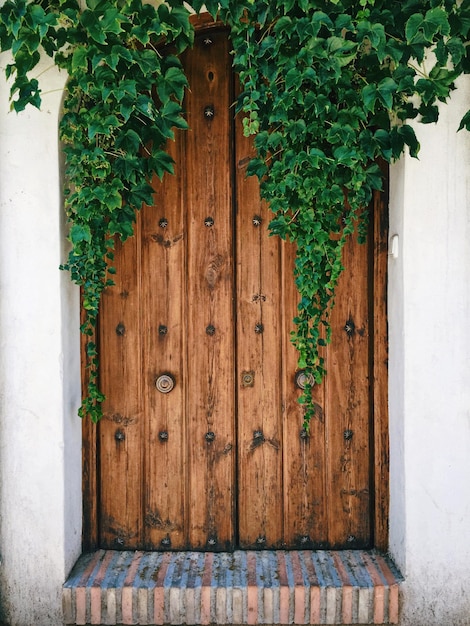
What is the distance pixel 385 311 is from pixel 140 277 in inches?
44.8

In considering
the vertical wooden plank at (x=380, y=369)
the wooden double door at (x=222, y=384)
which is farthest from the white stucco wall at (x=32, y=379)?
the vertical wooden plank at (x=380, y=369)

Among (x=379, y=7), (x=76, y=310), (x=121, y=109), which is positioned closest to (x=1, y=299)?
(x=76, y=310)

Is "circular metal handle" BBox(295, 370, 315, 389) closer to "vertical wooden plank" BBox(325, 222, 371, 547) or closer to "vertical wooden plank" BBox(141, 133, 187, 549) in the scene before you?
"vertical wooden plank" BBox(325, 222, 371, 547)

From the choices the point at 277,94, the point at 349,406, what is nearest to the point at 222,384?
the point at 349,406

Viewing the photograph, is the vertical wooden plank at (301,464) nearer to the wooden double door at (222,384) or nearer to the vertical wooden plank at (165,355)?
the wooden double door at (222,384)

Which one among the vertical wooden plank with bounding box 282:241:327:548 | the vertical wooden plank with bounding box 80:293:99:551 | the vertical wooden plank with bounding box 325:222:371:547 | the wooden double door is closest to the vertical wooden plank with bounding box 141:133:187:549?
the wooden double door

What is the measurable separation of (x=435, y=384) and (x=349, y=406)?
0.41 m

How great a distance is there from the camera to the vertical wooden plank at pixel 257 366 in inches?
99.7

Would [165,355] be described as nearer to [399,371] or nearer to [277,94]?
[399,371]

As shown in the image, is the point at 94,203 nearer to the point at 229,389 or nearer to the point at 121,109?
the point at 121,109

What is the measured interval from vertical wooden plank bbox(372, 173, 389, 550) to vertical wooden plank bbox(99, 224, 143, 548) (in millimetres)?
1087

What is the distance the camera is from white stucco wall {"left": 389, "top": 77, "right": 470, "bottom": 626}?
7.51 ft

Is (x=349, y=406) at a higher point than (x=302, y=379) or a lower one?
lower

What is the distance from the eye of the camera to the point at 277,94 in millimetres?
2014
